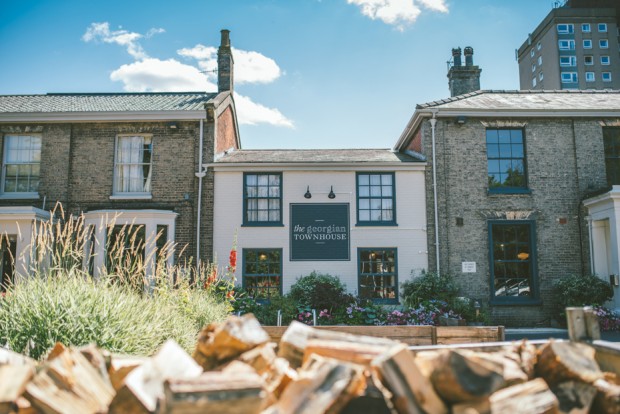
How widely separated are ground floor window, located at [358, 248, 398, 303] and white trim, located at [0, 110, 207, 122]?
22.8 feet

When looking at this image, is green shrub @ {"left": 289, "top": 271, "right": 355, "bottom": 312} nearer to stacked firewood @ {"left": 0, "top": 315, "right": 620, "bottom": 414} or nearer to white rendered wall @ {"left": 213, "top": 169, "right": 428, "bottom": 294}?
white rendered wall @ {"left": 213, "top": 169, "right": 428, "bottom": 294}

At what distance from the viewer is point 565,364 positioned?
2467 mm

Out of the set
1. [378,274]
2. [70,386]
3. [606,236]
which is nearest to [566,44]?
[606,236]

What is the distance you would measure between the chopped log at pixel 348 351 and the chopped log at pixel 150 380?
2.10ft

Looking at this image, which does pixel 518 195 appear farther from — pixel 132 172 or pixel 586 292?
pixel 132 172

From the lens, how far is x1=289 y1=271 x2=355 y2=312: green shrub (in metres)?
12.5

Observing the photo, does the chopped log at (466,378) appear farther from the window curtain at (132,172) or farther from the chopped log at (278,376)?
the window curtain at (132,172)

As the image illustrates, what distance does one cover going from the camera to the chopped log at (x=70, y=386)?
6.82 feet

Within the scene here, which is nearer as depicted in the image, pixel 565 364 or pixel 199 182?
pixel 565 364

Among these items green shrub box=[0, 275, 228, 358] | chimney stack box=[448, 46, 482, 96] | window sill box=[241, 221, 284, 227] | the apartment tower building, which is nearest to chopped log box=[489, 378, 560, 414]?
green shrub box=[0, 275, 228, 358]

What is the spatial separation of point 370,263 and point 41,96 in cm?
1509

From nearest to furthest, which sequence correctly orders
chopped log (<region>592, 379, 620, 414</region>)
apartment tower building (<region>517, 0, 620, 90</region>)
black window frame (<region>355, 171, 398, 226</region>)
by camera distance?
chopped log (<region>592, 379, 620, 414</region>) → black window frame (<region>355, 171, 398, 226</region>) → apartment tower building (<region>517, 0, 620, 90</region>)

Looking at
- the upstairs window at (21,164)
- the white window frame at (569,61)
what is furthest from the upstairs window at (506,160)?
the white window frame at (569,61)

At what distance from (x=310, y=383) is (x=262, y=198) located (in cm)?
1242
